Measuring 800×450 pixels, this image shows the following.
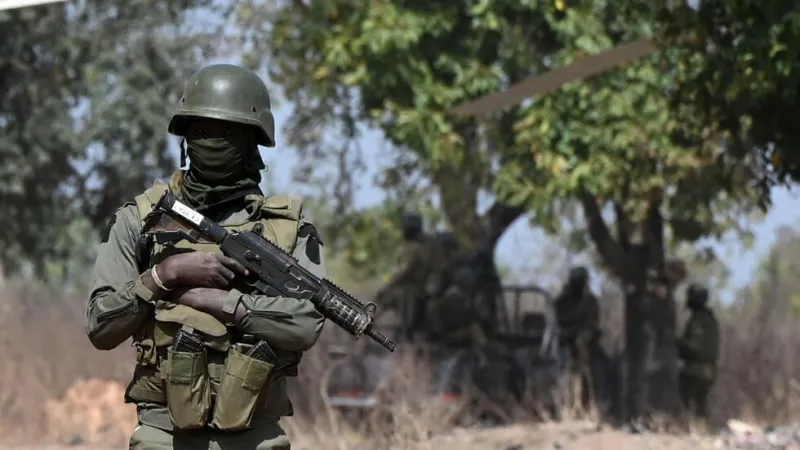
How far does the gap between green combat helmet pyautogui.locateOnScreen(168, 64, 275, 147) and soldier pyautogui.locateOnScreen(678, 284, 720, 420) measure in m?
11.3

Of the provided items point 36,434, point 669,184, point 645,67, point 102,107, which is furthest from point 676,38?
point 102,107

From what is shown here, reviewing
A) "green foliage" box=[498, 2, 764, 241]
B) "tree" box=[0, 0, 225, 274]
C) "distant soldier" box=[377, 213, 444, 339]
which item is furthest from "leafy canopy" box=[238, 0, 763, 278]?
"tree" box=[0, 0, 225, 274]

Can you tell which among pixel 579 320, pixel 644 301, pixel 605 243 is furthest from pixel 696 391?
pixel 605 243

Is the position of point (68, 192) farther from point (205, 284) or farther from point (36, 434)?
point (205, 284)

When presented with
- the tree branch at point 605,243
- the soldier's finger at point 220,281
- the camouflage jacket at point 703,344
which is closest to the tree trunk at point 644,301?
the tree branch at point 605,243

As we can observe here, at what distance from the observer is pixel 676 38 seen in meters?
8.84

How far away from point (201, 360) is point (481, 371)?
10020 mm

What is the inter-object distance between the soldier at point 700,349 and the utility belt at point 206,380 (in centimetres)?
1134

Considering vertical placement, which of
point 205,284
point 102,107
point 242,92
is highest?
point 102,107

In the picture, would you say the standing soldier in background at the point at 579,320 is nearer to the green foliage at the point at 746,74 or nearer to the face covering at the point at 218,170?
the green foliage at the point at 746,74

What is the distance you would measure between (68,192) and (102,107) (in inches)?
70.6

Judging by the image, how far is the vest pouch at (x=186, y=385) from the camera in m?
3.83

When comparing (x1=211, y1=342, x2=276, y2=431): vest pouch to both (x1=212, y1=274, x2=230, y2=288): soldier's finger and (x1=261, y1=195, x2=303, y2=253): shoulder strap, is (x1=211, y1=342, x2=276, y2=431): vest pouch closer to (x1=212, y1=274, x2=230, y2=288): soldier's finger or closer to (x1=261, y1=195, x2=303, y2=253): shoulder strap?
(x1=212, y1=274, x2=230, y2=288): soldier's finger

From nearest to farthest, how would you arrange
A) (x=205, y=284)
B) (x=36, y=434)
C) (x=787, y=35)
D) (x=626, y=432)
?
(x=205, y=284)
(x=787, y=35)
(x=626, y=432)
(x=36, y=434)
